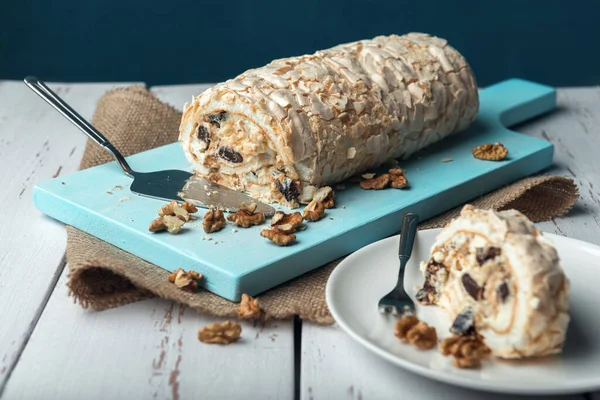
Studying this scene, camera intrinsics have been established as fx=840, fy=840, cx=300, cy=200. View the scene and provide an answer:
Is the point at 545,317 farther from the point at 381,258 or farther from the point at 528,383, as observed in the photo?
the point at 381,258

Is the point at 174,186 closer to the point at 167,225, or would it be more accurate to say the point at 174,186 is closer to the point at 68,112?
the point at 167,225

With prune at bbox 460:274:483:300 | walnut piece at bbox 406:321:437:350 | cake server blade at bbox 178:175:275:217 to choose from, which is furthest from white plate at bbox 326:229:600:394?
cake server blade at bbox 178:175:275:217

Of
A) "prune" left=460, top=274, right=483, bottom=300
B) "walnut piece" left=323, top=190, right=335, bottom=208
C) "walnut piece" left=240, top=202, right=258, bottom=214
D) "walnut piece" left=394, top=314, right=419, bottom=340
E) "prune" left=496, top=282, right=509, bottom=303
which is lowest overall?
"walnut piece" left=323, top=190, right=335, bottom=208

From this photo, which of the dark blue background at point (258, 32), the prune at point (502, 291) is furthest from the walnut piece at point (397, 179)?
the dark blue background at point (258, 32)

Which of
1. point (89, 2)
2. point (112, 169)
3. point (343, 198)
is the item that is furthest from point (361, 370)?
point (89, 2)

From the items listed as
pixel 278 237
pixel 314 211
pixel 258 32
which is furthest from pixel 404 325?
pixel 258 32

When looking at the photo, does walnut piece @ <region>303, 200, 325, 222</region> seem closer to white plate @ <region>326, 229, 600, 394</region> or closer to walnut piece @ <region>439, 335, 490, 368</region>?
white plate @ <region>326, 229, 600, 394</region>
